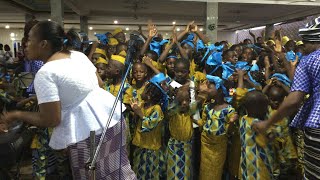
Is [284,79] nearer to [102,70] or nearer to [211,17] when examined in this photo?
[102,70]

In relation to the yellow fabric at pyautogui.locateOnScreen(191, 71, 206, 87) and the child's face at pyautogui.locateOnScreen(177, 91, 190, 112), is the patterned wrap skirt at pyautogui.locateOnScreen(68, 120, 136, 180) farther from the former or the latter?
the yellow fabric at pyautogui.locateOnScreen(191, 71, 206, 87)

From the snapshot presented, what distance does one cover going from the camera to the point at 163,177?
11.3 ft

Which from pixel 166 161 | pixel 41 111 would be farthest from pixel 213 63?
pixel 41 111

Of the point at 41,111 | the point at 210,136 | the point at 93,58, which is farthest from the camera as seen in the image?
the point at 93,58

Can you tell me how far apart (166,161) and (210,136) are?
52 cm

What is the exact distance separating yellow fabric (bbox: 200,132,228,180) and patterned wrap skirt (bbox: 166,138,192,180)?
0.57 ft

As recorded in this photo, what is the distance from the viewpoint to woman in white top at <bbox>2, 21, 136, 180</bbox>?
1.71 m

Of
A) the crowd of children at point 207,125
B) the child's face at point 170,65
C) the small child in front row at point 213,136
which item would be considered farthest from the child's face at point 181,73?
the small child in front row at point 213,136

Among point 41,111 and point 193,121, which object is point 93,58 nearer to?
point 193,121

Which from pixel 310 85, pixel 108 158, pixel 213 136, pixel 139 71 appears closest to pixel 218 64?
pixel 139 71

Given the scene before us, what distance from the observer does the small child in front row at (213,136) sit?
119 inches

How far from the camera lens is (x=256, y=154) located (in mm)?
2748

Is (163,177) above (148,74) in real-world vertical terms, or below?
below

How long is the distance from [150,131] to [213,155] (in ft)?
2.11
